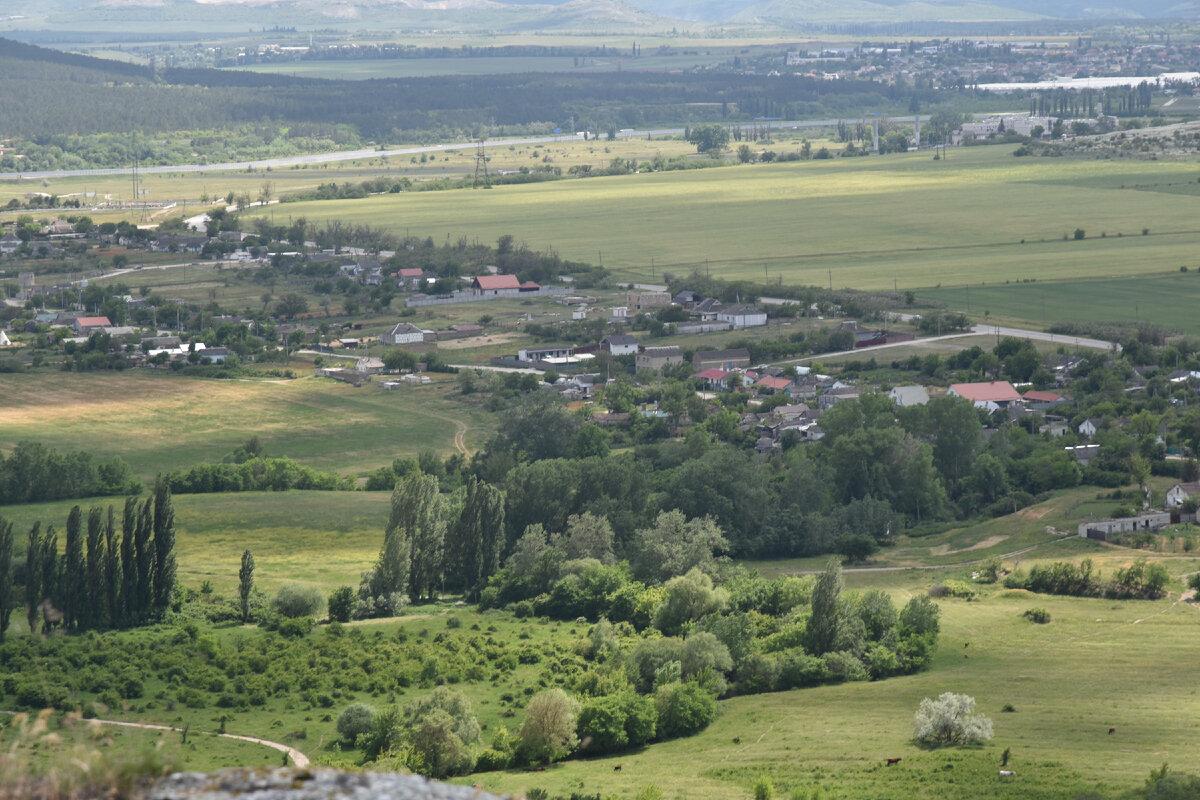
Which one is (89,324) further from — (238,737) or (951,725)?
(951,725)

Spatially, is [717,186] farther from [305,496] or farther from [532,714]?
[532,714]

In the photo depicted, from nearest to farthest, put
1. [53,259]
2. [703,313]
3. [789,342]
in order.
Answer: [789,342], [703,313], [53,259]

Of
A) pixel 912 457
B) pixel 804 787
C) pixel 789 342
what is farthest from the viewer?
pixel 789 342

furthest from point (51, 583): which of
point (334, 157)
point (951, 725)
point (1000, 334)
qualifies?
point (334, 157)

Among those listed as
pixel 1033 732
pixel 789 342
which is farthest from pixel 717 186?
pixel 1033 732

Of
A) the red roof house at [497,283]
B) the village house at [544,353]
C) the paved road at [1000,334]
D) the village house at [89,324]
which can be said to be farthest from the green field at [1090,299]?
the village house at [89,324]

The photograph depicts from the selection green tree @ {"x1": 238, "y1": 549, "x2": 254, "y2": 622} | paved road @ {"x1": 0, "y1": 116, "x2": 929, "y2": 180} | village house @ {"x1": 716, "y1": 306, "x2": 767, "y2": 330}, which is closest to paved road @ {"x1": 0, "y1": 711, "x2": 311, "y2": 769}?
green tree @ {"x1": 238, "y1": 549, "x2": 254, "y2": 622}

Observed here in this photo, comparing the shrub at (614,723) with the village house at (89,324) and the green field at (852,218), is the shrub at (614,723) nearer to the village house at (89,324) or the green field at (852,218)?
the village house at (89,324)
